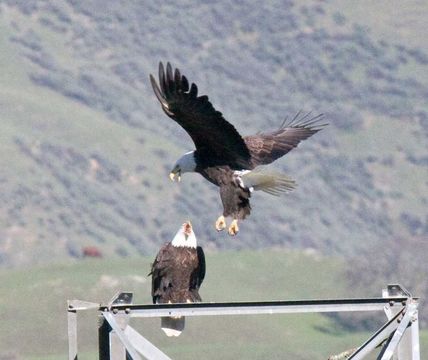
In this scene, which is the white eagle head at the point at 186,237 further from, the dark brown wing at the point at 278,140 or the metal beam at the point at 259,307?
the metal beam at the point at 259,307

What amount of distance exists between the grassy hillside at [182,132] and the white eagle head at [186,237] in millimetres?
64733

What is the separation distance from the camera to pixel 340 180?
101438mm

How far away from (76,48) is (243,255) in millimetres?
47101

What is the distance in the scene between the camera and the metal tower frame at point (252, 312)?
376 inches

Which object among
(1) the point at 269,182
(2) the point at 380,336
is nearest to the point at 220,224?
(1) the point at 269,182

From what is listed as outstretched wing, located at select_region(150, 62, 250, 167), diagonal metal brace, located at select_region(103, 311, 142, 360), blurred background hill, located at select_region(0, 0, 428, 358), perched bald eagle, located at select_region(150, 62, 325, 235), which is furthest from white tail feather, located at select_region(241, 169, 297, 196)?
blurred background hill, located at select_region(0, 0, 428, 358)

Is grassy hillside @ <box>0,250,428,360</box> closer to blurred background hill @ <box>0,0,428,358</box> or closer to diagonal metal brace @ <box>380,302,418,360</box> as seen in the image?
blurred background hill @ <box>0,0,428,358</box>

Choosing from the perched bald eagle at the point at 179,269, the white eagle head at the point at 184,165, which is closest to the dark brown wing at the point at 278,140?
the white eagle head at the point at 184,165

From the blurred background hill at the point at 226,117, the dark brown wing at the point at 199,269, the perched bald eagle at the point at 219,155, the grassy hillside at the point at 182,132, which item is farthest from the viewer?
the grassy hillside at the point at 182,132

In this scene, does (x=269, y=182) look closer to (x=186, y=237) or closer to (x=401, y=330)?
(x=186, y=237)

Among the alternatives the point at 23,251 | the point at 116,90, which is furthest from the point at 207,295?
the point at 116,90

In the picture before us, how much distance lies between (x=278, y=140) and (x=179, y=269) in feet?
13.8

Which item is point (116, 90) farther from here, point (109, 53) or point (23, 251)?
point (23, 251)

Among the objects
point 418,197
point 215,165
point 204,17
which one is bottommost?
point 215,165
